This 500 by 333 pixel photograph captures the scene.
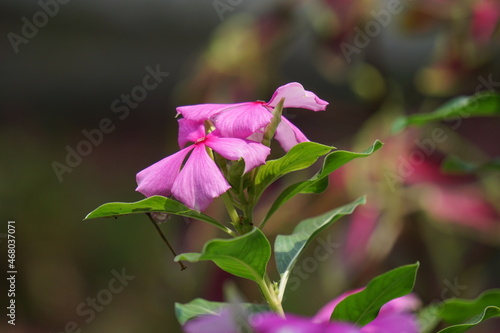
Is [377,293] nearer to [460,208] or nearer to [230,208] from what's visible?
[230,208]

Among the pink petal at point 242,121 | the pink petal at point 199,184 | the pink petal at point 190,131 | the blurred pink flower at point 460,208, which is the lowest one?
the blurred pink flower at point 460,208

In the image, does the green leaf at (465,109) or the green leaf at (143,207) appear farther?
the green leaf at (465,109)

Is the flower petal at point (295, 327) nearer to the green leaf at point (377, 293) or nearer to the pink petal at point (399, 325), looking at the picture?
the pink petal at point (399, 325)

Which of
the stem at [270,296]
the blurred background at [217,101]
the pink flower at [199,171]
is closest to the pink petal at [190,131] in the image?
the pink flower at [199,171]

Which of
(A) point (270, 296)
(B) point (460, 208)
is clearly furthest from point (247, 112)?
(B) point (460, 208)

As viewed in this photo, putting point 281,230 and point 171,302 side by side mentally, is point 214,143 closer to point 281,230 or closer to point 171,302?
point 281,230

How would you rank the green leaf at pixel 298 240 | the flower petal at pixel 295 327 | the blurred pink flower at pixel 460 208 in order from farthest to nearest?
1. the blurred pink flower at pixel 460 208
2. the green leaf at pixel 298 240
3. the flower petal at pixel 295 327

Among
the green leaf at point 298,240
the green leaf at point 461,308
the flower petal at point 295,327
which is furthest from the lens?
the green leaf at point 461,308

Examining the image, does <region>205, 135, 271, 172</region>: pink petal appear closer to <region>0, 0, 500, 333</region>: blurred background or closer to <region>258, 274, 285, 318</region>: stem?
<region>258, 274, 285, 318</region>: stem
